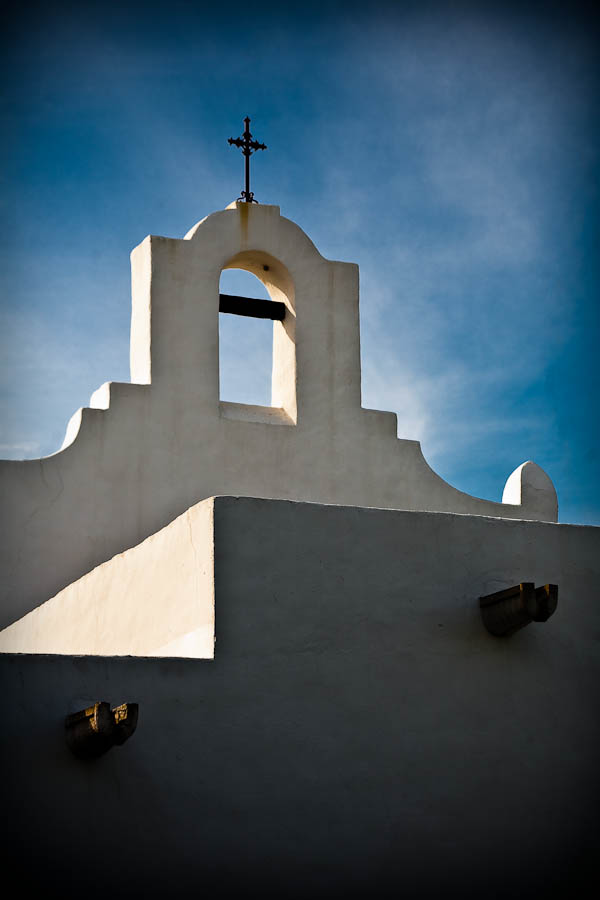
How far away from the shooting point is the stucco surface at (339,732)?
7.90 metres

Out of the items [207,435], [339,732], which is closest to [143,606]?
[339,732]

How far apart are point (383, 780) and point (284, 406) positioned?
17.5 feet

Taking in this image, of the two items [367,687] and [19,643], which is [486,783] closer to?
[367,687]

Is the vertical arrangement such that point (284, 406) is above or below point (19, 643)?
above

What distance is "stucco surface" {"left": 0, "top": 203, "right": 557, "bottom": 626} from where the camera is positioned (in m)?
12.2

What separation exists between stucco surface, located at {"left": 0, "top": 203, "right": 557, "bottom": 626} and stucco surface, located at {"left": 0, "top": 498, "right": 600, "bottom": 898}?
3483 millimetres

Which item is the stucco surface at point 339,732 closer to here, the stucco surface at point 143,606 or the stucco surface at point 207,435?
the stucco surface at point 143,606

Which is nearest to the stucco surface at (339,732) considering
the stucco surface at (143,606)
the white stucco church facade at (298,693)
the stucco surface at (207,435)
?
the white stucco church facade at (298,693)

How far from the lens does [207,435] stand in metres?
12.9

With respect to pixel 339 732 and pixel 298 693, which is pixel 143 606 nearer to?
pixel 298 693

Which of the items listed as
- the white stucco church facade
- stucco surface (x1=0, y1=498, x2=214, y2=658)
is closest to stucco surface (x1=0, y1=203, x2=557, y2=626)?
the white stucco church facade

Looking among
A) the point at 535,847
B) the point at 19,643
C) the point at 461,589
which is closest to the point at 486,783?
the point at 535,847

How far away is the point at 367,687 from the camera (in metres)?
9.07

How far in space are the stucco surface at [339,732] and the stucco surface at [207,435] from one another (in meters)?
3.48
